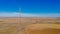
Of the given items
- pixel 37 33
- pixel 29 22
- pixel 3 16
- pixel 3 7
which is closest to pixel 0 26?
pixel 3 16

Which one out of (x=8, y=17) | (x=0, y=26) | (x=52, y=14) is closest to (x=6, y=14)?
(x=8, y=17)

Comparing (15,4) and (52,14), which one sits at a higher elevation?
(15,4)

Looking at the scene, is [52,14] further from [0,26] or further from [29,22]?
[0,26]

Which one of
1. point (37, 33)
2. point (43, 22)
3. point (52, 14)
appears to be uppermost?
point (52, 14)

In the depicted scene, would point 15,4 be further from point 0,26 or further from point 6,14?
point 0,26

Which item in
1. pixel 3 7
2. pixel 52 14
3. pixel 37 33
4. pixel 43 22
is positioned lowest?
pixel 37 33

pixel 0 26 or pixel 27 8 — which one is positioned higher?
pixel 27 8
